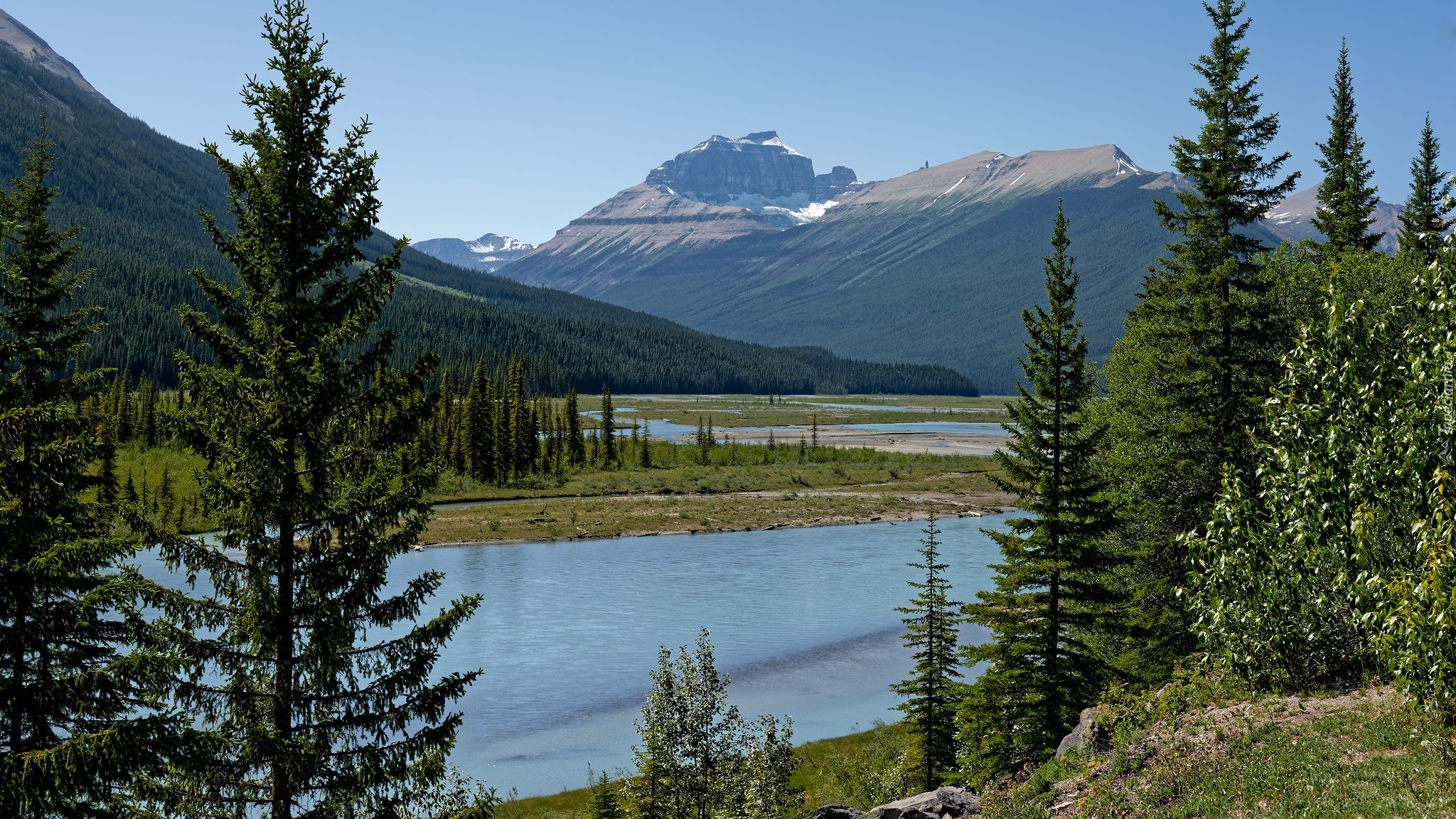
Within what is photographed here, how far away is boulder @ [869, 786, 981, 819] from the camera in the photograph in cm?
1652

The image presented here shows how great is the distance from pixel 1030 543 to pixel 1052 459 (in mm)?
2408

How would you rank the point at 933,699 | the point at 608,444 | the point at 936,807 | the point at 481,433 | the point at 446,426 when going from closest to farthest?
the point at 936,807
the point at 933,699
the point at 481,433
the point at 446,426
the point at 608,444

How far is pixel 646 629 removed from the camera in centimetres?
4662

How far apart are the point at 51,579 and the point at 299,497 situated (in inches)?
231

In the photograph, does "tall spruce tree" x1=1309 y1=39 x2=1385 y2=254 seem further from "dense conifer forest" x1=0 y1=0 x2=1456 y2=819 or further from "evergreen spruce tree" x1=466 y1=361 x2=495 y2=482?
"evergreen spruce tree" x1=466 y1=361 x2=495 y2=482

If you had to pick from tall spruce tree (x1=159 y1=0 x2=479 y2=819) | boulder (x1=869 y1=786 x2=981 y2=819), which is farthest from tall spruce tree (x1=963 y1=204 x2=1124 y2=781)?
tall spruce tree (x1=159 y1=0 x2=479 y2=819)

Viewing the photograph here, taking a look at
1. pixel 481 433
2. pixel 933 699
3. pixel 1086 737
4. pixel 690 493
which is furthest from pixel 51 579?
pixel 481 433

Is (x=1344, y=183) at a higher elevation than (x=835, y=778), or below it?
higher

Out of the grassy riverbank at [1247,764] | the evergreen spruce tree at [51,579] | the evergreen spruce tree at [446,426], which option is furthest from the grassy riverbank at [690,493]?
the grassy riverbank at [1247,764]

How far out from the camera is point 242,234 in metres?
13.4

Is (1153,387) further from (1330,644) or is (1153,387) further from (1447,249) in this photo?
(1447,249)

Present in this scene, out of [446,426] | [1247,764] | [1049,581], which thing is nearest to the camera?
[1247,764]

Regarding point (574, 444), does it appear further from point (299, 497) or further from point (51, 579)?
point (299, 497)

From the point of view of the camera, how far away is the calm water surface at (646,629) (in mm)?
34062
